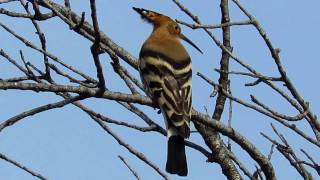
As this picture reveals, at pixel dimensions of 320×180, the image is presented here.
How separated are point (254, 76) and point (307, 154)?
527 mm

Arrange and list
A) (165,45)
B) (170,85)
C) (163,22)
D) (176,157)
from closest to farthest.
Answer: (176,157) < (170,85) < (165,45) < (163,22)

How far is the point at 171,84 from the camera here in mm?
5430

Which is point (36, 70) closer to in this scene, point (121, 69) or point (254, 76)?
point (121, 69)

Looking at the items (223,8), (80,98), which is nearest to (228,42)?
(223,8)

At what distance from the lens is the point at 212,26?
12.8ft

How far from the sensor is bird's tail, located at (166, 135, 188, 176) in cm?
478

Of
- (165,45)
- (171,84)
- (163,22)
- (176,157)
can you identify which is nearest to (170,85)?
(171,84)

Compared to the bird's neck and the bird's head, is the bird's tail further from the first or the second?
the bird's head

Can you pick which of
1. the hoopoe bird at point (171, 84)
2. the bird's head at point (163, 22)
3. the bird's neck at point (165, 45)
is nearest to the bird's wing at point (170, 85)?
the hoopoe bird at point (171, 84)

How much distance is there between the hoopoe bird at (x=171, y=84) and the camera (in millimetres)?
4820

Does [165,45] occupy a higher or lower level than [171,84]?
higher

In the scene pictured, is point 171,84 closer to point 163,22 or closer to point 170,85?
point 170,85

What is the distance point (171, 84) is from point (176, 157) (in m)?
0.80

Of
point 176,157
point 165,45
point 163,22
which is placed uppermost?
point 163,22
